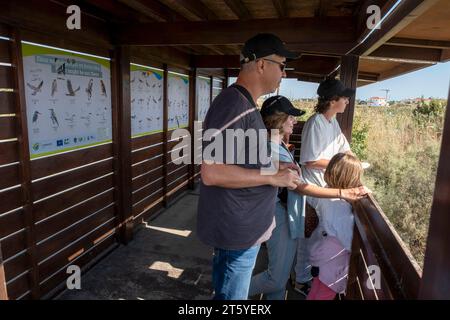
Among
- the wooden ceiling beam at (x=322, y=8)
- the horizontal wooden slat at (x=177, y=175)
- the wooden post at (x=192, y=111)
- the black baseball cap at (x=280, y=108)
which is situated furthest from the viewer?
the wooden post at (x=192, y=111)

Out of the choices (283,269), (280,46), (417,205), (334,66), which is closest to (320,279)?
(283,269)

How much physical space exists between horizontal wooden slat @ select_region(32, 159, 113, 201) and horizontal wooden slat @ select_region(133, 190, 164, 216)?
949 millimetres

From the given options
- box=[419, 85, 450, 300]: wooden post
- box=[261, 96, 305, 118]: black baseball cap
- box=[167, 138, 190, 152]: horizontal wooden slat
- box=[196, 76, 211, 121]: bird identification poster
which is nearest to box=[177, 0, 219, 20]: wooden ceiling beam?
box=[261, 96, 305, 118]: black baseball cap

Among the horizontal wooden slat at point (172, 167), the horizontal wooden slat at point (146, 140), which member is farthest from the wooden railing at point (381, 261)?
the horizontal wooden slat at point (172, 167)

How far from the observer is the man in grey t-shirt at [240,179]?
1521mm

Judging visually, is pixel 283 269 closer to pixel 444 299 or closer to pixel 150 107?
pixel 444 299

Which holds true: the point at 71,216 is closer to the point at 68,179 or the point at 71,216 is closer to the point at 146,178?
the point at 68,179

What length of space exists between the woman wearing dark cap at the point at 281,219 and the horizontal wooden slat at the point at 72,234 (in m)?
1.81

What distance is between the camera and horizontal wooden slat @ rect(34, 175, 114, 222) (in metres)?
2.80

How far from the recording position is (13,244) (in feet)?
8.32

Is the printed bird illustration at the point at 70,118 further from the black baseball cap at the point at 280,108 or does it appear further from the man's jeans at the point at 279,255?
the man's jeans at the point at 279,255

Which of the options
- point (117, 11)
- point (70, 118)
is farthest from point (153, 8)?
point (70, 118)

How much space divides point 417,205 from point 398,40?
1468 millimetres

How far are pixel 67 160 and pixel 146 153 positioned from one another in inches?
67.4
